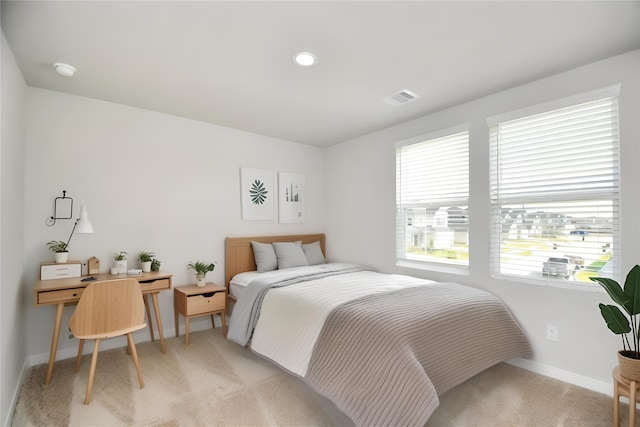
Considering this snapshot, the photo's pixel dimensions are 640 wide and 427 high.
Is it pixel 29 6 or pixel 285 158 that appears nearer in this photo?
pixel 29 6

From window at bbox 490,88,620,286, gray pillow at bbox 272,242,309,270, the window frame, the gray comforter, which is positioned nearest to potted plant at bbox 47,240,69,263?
gray pillow at bbox 272,242,309,270

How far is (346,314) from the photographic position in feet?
6.94

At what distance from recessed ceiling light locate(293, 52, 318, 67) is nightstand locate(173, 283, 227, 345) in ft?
7.67

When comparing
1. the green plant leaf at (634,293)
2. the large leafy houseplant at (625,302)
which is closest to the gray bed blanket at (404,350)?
the large leafy houseplant at (625,302)

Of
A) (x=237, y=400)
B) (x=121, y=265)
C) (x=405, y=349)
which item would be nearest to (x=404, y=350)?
(x=405, y=349)

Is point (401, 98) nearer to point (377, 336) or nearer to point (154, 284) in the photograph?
point (377, 336)

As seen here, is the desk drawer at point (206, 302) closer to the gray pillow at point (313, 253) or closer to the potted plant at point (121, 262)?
the potted plant at point (121, 262)

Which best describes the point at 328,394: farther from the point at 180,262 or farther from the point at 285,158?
the point at 285,158

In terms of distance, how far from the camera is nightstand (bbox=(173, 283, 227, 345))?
3.05 m

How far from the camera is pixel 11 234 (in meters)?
2.08

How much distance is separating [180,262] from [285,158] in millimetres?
1942

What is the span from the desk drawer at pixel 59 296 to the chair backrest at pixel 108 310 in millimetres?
337

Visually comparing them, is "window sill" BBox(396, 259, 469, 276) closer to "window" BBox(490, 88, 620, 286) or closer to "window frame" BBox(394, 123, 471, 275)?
"window frame" BBox(394, 123, 471, 275)

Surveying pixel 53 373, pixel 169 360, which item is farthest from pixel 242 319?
pixel 53 373
